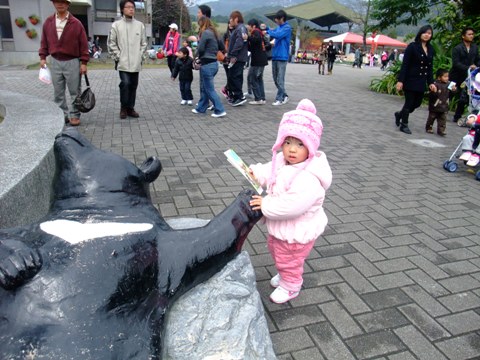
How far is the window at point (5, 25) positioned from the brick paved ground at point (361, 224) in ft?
51.5

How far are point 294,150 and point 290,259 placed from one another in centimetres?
69

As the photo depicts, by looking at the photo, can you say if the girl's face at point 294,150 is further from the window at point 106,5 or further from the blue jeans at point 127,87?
the window at point 106,5

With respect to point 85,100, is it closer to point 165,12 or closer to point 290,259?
point 290,259

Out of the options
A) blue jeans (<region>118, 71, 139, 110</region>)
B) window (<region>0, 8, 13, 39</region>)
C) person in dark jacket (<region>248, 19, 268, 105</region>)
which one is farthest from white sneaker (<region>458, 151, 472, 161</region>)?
window (<region>0, 8, 13, 39</region>)

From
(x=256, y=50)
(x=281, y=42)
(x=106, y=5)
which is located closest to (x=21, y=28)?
(x=106, y=5)

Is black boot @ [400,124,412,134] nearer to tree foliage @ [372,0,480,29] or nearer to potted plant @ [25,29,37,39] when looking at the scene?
tree foliage @ [372,0,480,29]

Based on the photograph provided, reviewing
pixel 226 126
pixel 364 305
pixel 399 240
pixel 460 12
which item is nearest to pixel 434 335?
pixel 364 305

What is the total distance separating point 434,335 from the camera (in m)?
2.44

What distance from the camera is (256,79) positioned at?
8891 mm

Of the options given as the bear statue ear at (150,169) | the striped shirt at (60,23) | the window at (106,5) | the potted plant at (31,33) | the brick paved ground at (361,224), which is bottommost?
the brick paved ground at (361,224)

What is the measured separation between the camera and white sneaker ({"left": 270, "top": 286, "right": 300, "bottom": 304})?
2586 mm

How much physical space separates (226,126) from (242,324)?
18.1ft

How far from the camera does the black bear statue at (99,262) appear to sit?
1.43 m

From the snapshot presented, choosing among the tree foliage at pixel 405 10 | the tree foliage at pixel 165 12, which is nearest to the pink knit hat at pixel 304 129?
the tree foliage at pixel 405 10
